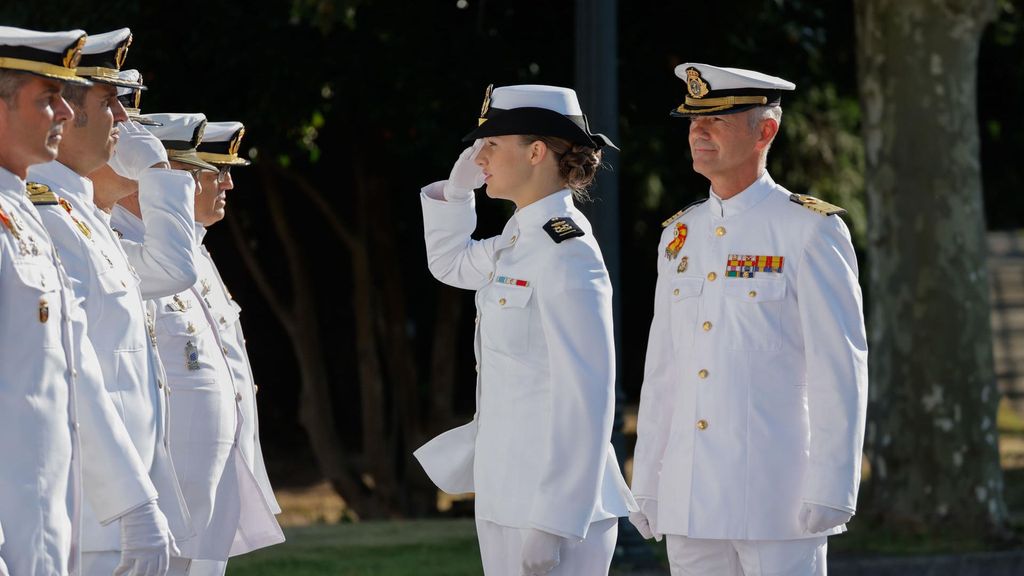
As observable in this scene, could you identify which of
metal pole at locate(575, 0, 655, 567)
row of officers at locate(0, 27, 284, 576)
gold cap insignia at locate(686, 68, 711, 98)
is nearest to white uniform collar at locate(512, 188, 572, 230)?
gold cap insignia at locate(686, 68, 711, 98)

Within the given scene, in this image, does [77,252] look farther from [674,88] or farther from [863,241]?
[863,241]

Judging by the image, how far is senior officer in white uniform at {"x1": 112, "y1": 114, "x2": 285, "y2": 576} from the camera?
15.8 feet

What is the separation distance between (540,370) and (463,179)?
80cm

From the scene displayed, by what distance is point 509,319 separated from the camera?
4277mm

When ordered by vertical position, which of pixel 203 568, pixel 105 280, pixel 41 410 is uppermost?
pixel 105 280

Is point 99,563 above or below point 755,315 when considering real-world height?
below

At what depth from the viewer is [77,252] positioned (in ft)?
12.2

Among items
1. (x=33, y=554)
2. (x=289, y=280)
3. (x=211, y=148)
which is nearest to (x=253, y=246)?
(x=289, y=280)

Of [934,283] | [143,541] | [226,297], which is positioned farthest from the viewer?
[934,283]

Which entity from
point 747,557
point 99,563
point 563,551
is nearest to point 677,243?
point 747,557

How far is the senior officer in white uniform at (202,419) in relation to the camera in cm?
482

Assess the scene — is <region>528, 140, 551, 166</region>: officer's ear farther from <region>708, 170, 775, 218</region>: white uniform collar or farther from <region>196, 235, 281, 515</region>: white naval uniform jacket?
<region>196, 235, 281, 515</region>: white naval uniform jacket

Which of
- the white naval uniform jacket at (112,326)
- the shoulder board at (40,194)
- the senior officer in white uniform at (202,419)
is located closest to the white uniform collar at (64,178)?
the white naval uniform jacket at (112,326)

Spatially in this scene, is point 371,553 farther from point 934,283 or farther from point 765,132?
point 765,132
